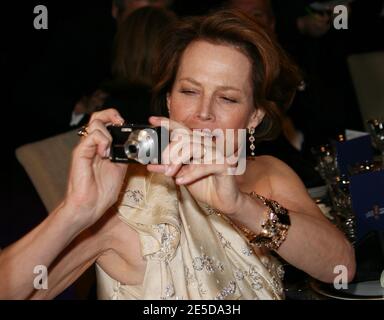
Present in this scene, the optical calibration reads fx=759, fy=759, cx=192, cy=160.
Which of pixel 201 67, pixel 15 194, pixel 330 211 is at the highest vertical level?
pixel 201 67

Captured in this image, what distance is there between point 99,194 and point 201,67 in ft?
1.57

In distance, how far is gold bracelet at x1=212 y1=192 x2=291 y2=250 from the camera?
1.56m

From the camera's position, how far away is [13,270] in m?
1.48

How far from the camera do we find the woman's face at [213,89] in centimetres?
183

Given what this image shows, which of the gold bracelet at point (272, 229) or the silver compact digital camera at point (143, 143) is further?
the gold bracelet at point (272, 229)

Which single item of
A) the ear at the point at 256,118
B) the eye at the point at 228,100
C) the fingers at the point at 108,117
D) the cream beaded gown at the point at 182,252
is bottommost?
the cream beaded gown at the point at 182,252

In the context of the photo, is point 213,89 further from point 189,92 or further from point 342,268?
point 342,268

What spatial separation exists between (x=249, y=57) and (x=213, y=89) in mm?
161

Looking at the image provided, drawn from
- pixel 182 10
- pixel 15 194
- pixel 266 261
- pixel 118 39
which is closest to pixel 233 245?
pixel 266 261

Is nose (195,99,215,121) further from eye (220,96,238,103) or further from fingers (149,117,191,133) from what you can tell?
fingers (149,117,191,133)

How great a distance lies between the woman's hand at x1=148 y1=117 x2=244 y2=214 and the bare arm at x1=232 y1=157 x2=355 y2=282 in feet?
0.12

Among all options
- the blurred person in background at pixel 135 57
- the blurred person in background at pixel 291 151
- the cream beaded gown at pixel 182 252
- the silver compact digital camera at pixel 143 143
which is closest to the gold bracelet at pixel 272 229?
the cream beaded gown at pixel 182 252

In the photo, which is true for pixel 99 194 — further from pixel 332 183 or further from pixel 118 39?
pixel 118 39

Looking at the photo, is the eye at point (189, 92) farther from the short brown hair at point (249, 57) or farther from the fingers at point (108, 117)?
the fingers at point (108, 117)
